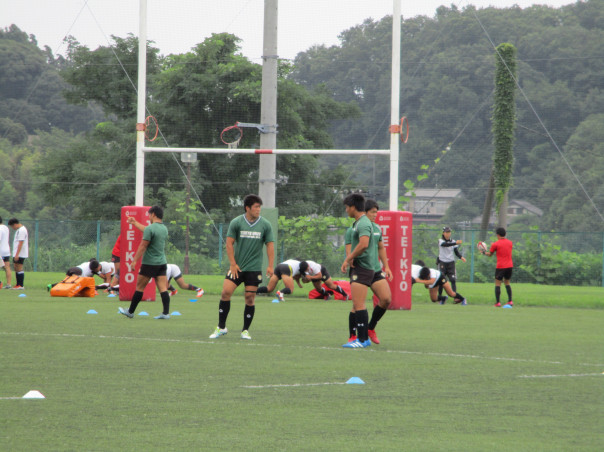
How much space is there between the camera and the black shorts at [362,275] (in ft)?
37.6

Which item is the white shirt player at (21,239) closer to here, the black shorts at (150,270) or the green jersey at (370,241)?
the black shorts at (150,270)

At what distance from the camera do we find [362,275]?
11.5m

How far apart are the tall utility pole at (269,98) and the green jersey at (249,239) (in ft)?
41.9

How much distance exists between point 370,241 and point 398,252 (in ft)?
28.4

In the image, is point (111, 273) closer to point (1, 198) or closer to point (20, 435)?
point (20, 435)

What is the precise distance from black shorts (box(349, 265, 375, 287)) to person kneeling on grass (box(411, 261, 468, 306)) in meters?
10.4

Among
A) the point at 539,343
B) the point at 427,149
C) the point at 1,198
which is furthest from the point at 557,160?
the point at 539,343

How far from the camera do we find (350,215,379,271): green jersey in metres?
11.3

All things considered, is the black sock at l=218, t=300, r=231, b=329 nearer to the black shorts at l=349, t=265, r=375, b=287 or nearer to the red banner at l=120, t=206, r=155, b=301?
the black shorts at l=349, t=265, r=375, b=287

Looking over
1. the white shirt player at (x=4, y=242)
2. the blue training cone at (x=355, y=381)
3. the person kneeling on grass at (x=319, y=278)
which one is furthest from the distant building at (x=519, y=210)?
the blue training cone at (x=355, y=381)

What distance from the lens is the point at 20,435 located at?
5.95m

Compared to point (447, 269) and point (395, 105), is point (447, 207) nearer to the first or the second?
point (447, 269)

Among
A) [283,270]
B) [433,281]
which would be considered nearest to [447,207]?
[433,281]

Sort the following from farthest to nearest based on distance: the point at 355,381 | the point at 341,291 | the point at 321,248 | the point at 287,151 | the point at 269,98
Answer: the point at 321,248 < the point at 269,98 < the point at 341,291 < the point at 287,151 < the point at 355,381
